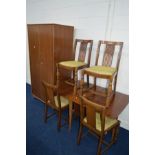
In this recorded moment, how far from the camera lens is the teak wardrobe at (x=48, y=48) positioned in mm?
2623

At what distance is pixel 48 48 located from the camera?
2.72m

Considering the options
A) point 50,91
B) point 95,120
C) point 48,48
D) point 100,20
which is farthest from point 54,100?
point 100,20

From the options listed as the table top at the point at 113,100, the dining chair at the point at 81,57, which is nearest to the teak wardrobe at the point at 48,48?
the dining chair at the point at 81,57

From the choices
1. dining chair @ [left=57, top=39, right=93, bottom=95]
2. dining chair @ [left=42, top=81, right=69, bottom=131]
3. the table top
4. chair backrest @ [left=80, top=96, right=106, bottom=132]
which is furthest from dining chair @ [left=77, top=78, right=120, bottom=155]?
dining chair @ [left=57, top=39, right=93, bottom=95]

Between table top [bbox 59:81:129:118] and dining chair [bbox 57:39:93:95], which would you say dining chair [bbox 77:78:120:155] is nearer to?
table top [bbox 59:81:129:118]

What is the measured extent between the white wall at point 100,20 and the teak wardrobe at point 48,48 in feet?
0.97

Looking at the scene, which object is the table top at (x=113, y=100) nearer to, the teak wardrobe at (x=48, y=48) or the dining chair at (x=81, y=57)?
the dining chair at (x=81, y=57)

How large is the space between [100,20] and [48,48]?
106 cm

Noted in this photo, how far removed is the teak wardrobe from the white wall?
0.97ft

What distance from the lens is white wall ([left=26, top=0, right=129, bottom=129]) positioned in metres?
2.32

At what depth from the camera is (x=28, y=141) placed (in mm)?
2238
